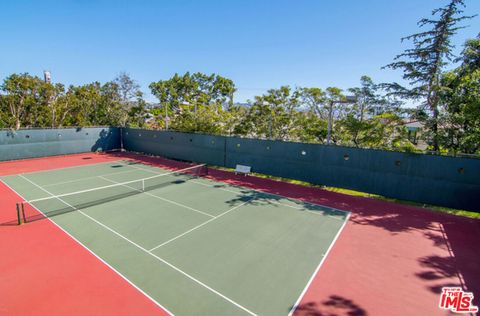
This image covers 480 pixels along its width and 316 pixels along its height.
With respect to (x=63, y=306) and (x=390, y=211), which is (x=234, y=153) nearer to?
(x=390, y=211)

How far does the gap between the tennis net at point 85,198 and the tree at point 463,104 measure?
13850mm

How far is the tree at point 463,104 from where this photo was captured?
1097 centimetres

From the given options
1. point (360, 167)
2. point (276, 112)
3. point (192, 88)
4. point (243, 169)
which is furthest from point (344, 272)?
point (192, 88)

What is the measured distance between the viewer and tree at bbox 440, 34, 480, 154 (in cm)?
1097

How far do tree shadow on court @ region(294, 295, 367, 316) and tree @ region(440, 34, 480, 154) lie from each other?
10.9m

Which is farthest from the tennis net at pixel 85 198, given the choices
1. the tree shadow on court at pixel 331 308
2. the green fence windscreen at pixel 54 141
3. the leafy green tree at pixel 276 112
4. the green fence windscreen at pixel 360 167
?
the green fence windscreen at pixel 54 141

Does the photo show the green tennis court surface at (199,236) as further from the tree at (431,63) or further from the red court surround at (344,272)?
the tree at (431,63)

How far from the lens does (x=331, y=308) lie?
4879 millimetres

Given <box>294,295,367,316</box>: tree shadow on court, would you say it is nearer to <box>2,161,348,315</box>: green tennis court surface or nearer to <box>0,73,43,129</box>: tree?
<box>2,161,348,315</box>: green tennis court surface

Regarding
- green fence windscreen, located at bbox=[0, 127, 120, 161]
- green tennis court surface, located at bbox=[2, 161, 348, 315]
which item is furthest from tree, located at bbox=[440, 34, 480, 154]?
green fence windscreen, located at bbox=[0, 127, 120, 161]

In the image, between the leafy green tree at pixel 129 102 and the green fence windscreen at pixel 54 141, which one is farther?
the leafy green tree at pixel 129 102

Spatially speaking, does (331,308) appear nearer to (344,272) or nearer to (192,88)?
(344,272)

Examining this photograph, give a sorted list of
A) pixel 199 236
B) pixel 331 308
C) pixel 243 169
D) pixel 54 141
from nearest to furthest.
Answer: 1. pixel 331 308
2. pixel 199 236
3. pixel 243 169
4. pixel 54 141

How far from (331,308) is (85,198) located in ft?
33.9
